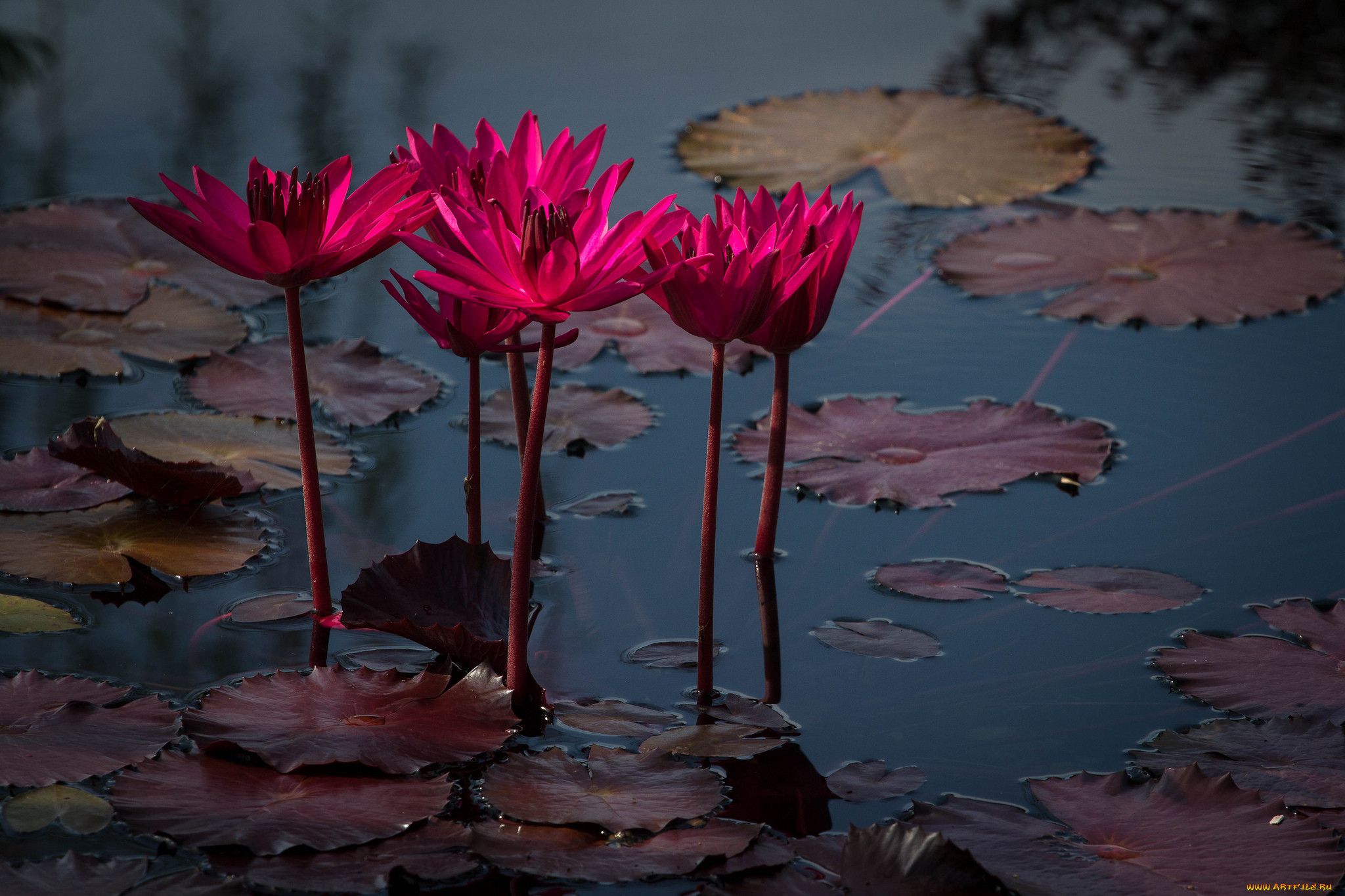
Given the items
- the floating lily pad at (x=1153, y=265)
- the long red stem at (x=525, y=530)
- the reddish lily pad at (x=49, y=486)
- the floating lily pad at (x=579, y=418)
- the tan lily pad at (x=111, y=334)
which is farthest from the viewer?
the floating lily pad at (x=1153, y=265)

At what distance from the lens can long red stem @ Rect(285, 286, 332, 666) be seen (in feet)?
4.08

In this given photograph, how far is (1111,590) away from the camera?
4.98ft

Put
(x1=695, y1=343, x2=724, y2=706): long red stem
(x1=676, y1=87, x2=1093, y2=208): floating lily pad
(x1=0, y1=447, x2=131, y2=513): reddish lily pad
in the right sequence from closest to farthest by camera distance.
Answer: (x1=695, y1=343, x2=724, y2=706): long red stem < (x1=0, y1=447, x2=131, y2=513): reddish lily pad < (x1=676, y1=87, x2=1093, y2=208): floating lily pad

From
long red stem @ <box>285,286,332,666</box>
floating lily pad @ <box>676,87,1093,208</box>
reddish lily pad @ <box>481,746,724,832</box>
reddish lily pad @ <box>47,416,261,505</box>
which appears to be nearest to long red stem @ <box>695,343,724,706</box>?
reddish lily pad @ <box>481,746,724,832</box>

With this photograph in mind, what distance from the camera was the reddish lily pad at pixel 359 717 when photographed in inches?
43.8

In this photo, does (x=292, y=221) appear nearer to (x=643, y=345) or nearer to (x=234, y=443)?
(x=234, y=443)

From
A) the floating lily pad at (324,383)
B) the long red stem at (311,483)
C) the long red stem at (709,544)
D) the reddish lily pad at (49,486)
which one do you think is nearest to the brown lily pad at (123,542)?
the reddish lily pad at (49,486)

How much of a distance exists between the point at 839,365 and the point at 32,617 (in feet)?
4.55

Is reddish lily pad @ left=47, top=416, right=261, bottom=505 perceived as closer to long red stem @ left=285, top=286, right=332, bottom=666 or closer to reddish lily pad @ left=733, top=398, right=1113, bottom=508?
long red stem @ left=285, top=286, right=332, bottom=666

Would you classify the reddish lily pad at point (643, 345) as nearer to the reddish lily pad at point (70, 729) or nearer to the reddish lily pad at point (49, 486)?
the reddish lily pad at point (49, 486)

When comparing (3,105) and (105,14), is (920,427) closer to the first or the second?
(3,105)

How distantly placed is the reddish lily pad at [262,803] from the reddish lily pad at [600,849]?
0.08 m

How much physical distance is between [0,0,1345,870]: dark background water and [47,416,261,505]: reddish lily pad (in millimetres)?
129

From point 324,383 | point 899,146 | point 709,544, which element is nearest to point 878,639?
point 709,544
